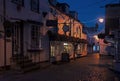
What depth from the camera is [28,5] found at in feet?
69.2

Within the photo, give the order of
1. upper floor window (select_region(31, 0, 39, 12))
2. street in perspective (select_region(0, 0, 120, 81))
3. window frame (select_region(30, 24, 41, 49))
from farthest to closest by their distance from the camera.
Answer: upper floor window (select_region(31, 0, 39, 12)) → window frame (select_region(30, 24, 41, 49)) → street in perspective (select_region(0, 0, 120, 81))

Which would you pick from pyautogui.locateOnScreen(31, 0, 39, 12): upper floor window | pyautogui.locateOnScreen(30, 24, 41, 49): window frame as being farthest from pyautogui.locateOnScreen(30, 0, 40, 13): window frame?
pyautogui.locateOnScreen(30, 24, 41, 49): window frame

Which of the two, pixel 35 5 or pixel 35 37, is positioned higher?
pixel 35 5

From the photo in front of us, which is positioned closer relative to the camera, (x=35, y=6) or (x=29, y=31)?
(x=29, y=31)

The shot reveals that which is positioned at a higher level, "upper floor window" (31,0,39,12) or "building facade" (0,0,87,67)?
"upper floor window" (31,0,39,12)

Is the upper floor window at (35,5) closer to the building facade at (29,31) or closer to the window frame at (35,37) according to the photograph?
the building facade at (29,31)

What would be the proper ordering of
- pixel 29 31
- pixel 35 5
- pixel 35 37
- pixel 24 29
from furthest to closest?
pixel 35 5 < pixel 35 37 < pixel 29 31 < pixel 24 29

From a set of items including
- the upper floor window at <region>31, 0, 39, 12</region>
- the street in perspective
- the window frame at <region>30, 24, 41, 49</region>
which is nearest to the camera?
the street in perspective

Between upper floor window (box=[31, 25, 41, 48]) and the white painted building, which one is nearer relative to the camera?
the white painted building

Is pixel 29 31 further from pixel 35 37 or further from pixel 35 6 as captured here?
pixel 35 6

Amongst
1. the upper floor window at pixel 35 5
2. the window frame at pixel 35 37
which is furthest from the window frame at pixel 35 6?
the window frame at pixel 35 37

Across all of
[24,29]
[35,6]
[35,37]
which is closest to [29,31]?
[24,29]

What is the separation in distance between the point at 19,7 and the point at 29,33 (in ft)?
8.71

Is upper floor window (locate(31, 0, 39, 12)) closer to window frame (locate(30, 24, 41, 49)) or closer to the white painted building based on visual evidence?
the white painted building
